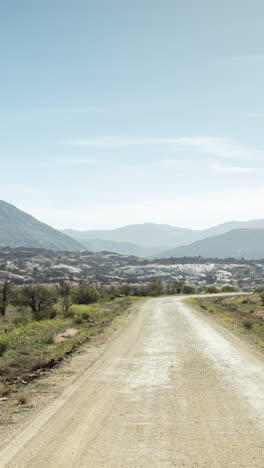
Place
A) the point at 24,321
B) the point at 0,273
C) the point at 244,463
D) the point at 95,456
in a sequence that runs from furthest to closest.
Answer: the point at 0,273 < the point at 24,321 < the point at 95,456 < the point at 244,463

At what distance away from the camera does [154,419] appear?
9070 mm

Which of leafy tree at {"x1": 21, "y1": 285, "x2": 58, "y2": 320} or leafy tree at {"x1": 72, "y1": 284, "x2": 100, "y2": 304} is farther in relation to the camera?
leafy tree at {"x1": 72, "y1": 284, "x2": 100, "y2": 304}

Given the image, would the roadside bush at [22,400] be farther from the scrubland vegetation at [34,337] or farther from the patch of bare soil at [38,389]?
the scrubland vegetation at [34,337]

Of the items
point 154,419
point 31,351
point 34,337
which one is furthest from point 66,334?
point 154,419

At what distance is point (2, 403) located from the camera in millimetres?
10984

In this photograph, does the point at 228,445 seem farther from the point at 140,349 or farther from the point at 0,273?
the point at 0,273

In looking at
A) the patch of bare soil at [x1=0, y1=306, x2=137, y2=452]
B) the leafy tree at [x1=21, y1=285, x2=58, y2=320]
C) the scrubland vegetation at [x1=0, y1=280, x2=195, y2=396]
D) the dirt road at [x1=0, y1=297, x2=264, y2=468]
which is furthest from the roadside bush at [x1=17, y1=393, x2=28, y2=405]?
the leafy tree at [x1=21, y1=285, x2=58, y2=320]

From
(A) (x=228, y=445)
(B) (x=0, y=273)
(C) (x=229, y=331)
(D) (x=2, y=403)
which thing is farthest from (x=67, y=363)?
(B) (x=0, y=273)

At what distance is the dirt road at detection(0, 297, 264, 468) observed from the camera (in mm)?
6992

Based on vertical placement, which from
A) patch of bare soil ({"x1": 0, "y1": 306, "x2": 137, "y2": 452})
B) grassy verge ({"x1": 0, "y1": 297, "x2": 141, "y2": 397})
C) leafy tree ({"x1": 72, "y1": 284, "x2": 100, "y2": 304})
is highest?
patch of bare soil ({"x1": 0, "y1": 306, "x2": 137, "y2": 452})

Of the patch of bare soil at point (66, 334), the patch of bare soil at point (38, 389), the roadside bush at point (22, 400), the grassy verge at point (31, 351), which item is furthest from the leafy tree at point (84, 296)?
the roadside bush at point (22, 400)

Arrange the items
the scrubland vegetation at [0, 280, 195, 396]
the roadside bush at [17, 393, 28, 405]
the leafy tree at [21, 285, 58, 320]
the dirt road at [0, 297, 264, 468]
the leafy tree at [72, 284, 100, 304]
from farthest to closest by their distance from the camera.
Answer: the leafy tree at [72, 284, 100, 304], the leafy tree at [21, 285, 58, 320], the scrubland vegetation at [0, 280, 195, 396], the roadside bush at [17, 393, 28, 405], the dirt road at [0, 297, 264, 468]

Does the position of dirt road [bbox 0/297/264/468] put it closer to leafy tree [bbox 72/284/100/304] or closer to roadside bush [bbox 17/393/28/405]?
roadside bush [bbox 17/393/28/405]

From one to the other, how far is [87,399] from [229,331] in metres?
18.1
